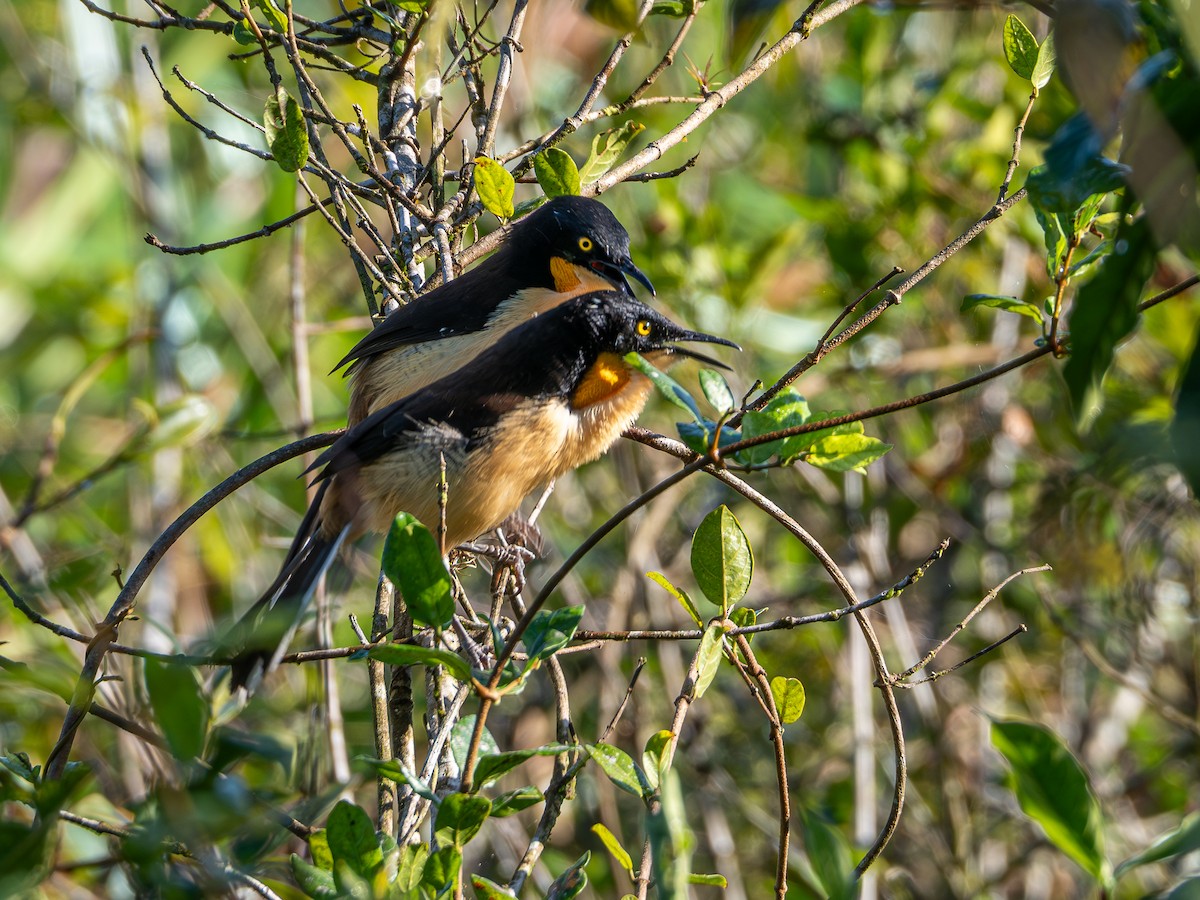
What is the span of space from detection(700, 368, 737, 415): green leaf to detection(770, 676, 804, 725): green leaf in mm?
549

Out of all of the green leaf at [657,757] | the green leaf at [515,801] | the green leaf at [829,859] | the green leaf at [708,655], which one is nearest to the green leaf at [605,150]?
the green leaf at [708,655]

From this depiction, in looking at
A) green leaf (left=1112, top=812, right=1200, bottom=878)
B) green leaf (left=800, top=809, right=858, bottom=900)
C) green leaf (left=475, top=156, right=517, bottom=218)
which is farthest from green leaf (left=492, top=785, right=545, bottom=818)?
green leaf (left=475, top=156, right=517, bottom=218)

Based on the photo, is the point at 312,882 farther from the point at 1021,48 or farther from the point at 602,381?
the point at 1021,48

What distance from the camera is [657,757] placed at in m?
1.94

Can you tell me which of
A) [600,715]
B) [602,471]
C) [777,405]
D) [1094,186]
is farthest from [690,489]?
[1094,186]

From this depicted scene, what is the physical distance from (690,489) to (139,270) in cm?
286

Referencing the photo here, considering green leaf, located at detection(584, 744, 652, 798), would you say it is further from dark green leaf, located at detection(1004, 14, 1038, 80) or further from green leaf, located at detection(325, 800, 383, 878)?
dark green leaf, located at detection(1004, 14, 1038, 80)

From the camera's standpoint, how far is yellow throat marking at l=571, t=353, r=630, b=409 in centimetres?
271

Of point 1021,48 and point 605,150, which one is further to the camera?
point 605,150

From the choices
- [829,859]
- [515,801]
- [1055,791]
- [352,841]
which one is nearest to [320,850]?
[352,841]

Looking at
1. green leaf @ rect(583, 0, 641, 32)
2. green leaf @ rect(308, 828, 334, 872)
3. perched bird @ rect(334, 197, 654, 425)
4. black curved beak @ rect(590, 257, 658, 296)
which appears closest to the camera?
green leaf @ rect(308, 828, 334, 872)

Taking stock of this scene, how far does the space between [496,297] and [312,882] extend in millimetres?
2433

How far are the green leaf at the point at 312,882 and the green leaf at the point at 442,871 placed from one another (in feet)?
0.49

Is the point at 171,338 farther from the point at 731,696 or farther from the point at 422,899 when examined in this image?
the point at 422,899
